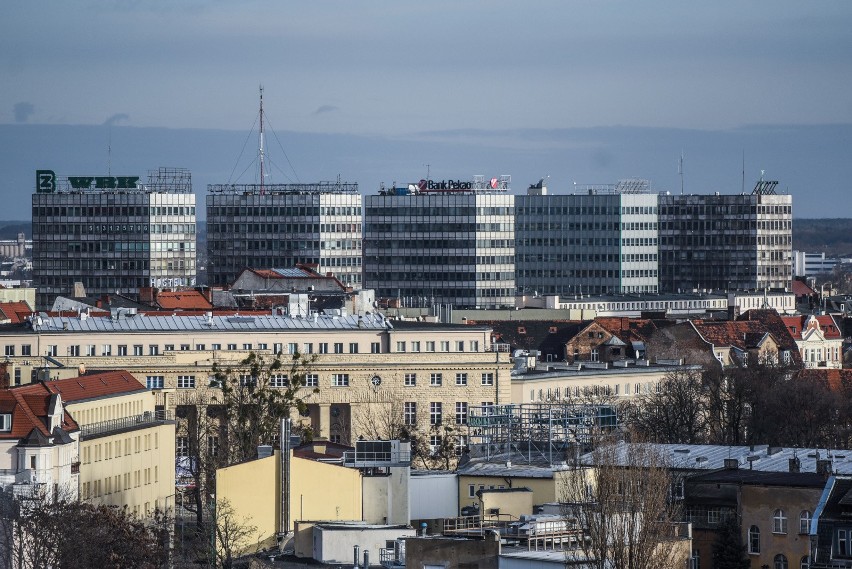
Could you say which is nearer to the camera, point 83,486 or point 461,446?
point 83,486

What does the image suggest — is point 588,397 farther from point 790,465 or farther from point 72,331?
point 790,465

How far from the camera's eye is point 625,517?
8325 cm

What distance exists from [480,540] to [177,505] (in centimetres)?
5677

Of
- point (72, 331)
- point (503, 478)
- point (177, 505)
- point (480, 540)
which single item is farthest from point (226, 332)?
point (480, 540)

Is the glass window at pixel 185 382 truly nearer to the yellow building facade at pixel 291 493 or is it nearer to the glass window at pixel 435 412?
the glass window at pixel 435 412

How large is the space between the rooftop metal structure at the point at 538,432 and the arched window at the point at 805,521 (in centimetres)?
1390

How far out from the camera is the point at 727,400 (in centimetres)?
16238

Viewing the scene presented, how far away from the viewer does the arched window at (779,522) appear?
97.1 metres

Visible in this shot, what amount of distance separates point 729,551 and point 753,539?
136cm

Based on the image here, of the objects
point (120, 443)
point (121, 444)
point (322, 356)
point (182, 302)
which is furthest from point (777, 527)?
point (182, 302)

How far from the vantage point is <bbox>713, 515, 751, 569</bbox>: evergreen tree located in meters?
96.5

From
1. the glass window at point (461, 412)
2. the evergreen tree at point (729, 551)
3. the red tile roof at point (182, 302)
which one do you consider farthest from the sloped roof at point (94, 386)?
the red tile roof at point (182, 302)

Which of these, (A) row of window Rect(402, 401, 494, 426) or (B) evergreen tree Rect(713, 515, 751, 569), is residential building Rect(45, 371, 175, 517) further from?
(B) evergreen tree Rect(713, 515, 751, 569)

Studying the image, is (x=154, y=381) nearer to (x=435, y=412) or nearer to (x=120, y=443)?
(x=435, y=412)
